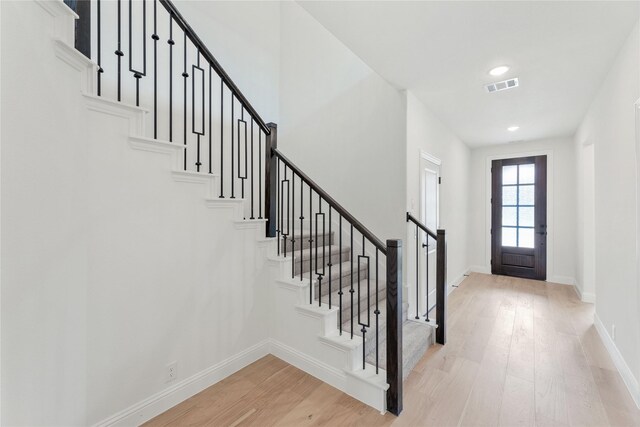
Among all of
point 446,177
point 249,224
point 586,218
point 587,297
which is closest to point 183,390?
point 249,224

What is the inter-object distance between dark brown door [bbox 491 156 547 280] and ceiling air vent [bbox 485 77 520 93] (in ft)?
10.3

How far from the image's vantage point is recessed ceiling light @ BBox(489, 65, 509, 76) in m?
2.64

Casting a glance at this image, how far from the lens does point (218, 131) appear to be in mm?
3520

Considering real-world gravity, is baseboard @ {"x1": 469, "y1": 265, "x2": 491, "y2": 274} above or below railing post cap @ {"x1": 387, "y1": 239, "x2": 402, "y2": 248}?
below

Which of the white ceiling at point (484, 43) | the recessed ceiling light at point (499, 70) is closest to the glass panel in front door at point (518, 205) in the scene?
the white ceiling at point (484, 43)

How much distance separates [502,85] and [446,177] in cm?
164

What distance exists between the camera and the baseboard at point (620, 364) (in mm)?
2008

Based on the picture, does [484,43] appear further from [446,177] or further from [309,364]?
[309,364]

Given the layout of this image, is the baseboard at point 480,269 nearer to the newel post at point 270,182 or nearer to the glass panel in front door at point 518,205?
the glass panel in front door at point 518,205

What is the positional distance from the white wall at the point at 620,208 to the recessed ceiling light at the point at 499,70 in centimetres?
80

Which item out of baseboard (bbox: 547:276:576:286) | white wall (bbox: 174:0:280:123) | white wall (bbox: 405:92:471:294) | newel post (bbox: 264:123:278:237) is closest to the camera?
newel post (bbox: 264:123:278:237)

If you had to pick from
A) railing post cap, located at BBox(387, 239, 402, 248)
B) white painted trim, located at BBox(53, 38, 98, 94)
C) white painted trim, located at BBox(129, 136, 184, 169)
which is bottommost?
railing post cap, located at BBox(387, 239, 402, 248)

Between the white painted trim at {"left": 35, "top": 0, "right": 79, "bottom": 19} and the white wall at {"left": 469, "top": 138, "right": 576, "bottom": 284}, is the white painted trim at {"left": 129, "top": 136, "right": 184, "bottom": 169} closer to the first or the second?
the white painted trim at {"left": 35, "top": 0, "right": 79, "bottom": 19}

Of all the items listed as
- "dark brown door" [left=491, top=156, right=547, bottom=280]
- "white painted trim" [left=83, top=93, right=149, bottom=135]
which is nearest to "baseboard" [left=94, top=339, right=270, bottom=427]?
"white painted trim" [left=83, top=93, right=149, bottom=135]
